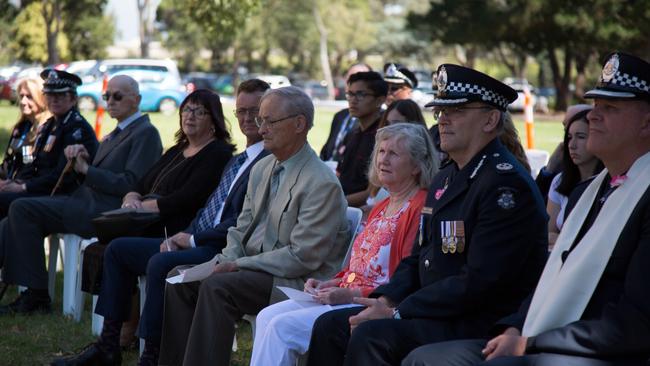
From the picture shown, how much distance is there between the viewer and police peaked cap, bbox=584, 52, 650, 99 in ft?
11.6

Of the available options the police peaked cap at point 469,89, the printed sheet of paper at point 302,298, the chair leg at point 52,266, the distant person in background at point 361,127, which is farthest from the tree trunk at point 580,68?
the police peaked cap at point 469,89

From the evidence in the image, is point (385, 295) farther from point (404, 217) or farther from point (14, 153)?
point (14, 153)

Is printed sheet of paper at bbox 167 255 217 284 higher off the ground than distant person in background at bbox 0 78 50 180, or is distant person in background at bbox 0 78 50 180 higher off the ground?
distant person in background at bbox 0 78 50 180

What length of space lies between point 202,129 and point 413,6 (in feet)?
311

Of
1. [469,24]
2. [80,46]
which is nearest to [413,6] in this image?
[80,46]

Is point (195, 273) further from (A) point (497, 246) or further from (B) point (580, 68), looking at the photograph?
(B) point (580, 68)

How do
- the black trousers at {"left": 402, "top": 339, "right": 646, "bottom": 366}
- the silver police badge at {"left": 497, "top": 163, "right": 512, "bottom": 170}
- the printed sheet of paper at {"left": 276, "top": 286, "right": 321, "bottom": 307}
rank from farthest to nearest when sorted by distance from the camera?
the printed sheet of paper at {"left": 276, "top": 286, "right": 321, "bottom": 307}
the silver police badge at {"left": 497, "top": 163, "right": 512, "bottom": 170}
the black trousers at {"left": 402, "top": 339, "right": 646, "bottom": 366}

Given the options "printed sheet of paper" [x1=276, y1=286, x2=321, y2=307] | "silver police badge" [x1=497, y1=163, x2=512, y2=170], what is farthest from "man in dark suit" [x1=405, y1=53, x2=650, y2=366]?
"printed sheet of paper" [x1=276, y1=286, x2=321, y2=307]

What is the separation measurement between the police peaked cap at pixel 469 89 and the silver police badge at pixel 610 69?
641 millimetres

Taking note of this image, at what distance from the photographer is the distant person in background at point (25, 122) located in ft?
28.2

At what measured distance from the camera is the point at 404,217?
4875 mm

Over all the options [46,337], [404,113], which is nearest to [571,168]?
[404,113]

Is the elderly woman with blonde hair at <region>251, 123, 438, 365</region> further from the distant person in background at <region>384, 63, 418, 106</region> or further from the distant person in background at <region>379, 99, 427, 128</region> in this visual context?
the distant person in background at <region>384, 63, 418, 106</region>

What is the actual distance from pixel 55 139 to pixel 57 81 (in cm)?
48
